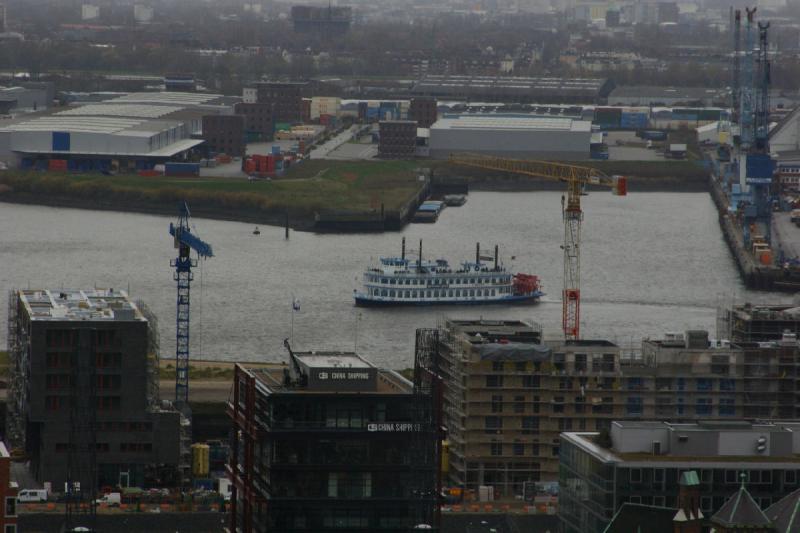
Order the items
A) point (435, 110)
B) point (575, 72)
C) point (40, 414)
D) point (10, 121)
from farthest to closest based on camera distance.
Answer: point (575, 72) → point (435, 110) → point (10, 121) → point (40, 414)

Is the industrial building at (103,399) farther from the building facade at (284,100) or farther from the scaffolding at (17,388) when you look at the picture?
the building facade at (284,100)

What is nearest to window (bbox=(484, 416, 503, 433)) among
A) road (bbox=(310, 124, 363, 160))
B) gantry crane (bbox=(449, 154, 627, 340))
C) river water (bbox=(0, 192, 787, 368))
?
gantry crane (bbox=(449, 154, 627, 340))

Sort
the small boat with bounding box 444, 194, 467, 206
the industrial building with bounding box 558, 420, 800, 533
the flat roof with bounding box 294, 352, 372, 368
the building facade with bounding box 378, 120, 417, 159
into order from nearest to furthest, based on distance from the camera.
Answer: the flat roof with bounding box 294, 352, 372, 368, the industrial building with bounding box 558, 420, 800, 533, the small boat with bounding box 444, 194, 467, 206, the building facade with bounding box 378, 120, 417, 159

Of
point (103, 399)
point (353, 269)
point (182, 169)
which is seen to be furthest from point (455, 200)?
point (103, 399)

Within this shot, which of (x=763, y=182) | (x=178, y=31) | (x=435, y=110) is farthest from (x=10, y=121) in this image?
(x=178, y=31)

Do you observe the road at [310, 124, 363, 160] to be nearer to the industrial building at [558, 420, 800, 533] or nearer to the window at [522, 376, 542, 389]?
the window at [522, 376, 542, 389]

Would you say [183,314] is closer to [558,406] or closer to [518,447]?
[518,447]

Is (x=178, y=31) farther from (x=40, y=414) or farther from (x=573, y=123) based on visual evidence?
(x=40, y=414)
